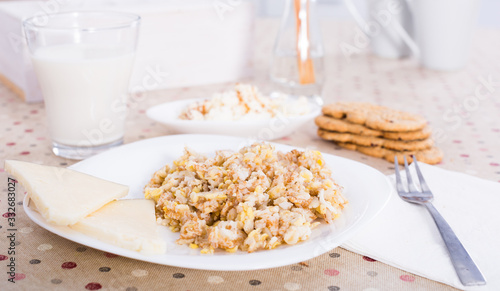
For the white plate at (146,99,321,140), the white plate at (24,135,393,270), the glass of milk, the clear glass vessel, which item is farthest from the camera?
the clear glass vessel

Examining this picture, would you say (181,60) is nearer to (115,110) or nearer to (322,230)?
(115,110)

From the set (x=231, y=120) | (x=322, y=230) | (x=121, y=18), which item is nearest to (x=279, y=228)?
(x=322, y=230)

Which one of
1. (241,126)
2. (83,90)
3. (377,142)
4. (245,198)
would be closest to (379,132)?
(377,142)

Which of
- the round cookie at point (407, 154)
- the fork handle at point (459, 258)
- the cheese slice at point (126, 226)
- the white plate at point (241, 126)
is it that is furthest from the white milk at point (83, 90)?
the fork handle at point (459, 258)

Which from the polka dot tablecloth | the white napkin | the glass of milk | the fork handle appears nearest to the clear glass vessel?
the polka dot tablecloth

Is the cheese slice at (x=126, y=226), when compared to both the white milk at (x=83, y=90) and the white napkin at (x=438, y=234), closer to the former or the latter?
the white napkin at (x=438, y=234)

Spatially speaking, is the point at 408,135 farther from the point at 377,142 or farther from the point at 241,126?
the point at 241,126

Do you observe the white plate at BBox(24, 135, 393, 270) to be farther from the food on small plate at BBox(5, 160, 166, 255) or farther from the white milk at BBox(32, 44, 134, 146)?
the white milk at BBox(32, 44, 134, 146)
